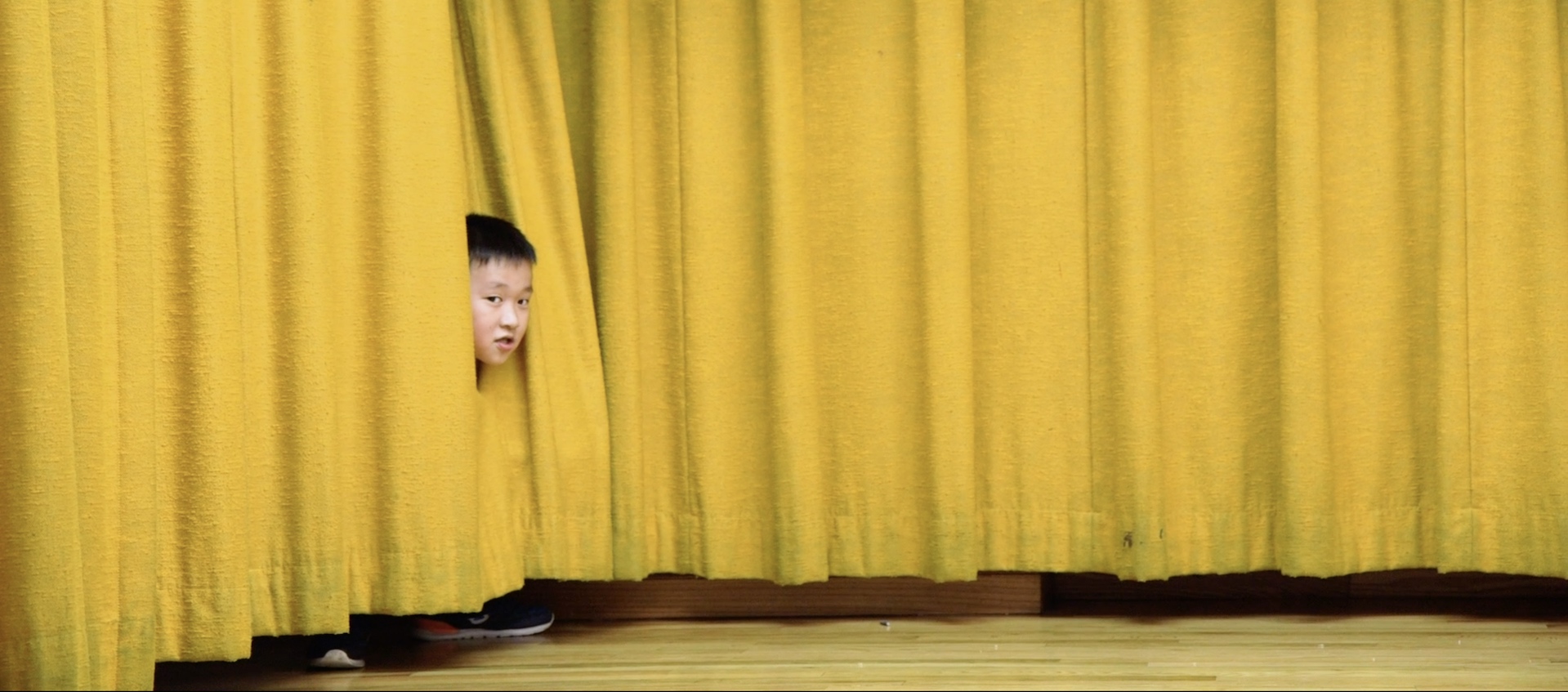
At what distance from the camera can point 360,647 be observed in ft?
5.48

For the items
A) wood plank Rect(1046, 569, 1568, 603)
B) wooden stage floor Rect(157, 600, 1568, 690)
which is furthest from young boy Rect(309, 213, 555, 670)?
wood plank Rect(1046, 569, 1568, 603)

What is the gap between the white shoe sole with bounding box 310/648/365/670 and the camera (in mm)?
1630

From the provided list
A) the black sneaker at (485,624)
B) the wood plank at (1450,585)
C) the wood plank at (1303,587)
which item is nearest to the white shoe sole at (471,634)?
the black sneaker at (485,624)

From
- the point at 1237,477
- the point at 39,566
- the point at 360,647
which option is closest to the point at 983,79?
the point at 1237,477

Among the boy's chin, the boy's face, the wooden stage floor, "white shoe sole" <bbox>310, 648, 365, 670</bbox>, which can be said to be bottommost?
the wooden stage floor

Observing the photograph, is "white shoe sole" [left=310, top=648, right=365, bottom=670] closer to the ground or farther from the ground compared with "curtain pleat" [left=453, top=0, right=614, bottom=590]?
closer to the ground

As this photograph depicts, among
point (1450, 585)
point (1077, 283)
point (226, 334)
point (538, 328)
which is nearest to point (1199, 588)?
point (1450, 585)

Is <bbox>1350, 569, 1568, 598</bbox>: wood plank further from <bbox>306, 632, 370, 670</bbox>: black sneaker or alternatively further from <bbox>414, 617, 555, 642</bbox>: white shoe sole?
<bbox>306, 632, 370, 670</bbox>: black sneaker

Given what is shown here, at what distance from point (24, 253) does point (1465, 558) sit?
5.55 feet

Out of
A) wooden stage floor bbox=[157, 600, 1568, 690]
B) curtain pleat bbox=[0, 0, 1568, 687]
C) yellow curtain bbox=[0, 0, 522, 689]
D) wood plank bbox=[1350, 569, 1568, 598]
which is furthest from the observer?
wood plank bbox=[1350, 569, 1568, 598]

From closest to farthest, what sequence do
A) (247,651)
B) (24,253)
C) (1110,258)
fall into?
Result: 1. (24,253)
2. (247,651)
3. (1110,258)

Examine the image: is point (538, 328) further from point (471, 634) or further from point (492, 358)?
point (471, 634)

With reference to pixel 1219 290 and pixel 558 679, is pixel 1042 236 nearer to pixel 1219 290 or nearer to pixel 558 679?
pixel 1219 290

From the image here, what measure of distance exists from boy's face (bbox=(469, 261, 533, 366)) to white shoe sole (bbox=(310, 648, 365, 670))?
0.39 m
